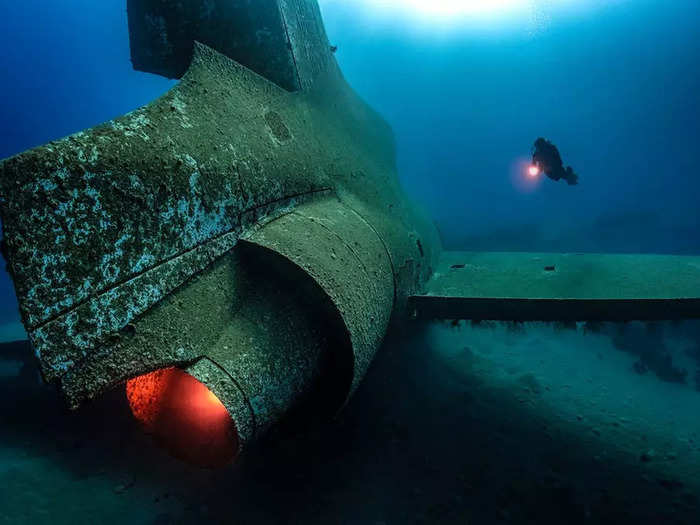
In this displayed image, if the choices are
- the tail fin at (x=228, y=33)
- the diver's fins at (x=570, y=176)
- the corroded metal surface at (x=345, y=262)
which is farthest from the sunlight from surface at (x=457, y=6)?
the corroded metal surface at (x=345, y=262)

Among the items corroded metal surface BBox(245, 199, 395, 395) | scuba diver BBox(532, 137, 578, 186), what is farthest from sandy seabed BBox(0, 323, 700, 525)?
scuba diver BBox(532, 137, 578, 186)

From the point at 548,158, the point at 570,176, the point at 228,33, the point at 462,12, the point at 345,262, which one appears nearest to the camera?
the point at 345,262

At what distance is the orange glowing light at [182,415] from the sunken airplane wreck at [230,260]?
0.04ft

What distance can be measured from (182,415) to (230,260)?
39.9 inches

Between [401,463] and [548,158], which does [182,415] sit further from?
[548,158]

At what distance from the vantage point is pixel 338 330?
89.9 inches

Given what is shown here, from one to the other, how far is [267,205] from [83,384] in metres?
1.49

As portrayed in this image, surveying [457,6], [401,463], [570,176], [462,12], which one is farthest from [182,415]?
[457,6]

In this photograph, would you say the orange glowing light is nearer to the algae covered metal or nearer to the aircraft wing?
the algae covered metal

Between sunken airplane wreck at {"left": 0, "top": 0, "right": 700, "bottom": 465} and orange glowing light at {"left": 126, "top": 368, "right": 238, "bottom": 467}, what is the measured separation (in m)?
0.01

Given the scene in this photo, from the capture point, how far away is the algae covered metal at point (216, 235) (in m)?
1.37

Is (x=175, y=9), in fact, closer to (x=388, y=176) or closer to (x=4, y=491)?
(x=388, y=176)

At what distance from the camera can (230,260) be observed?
2.17m

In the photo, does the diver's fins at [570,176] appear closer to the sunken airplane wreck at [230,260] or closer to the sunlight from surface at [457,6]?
the sunken airplane wreck at [230,260]
